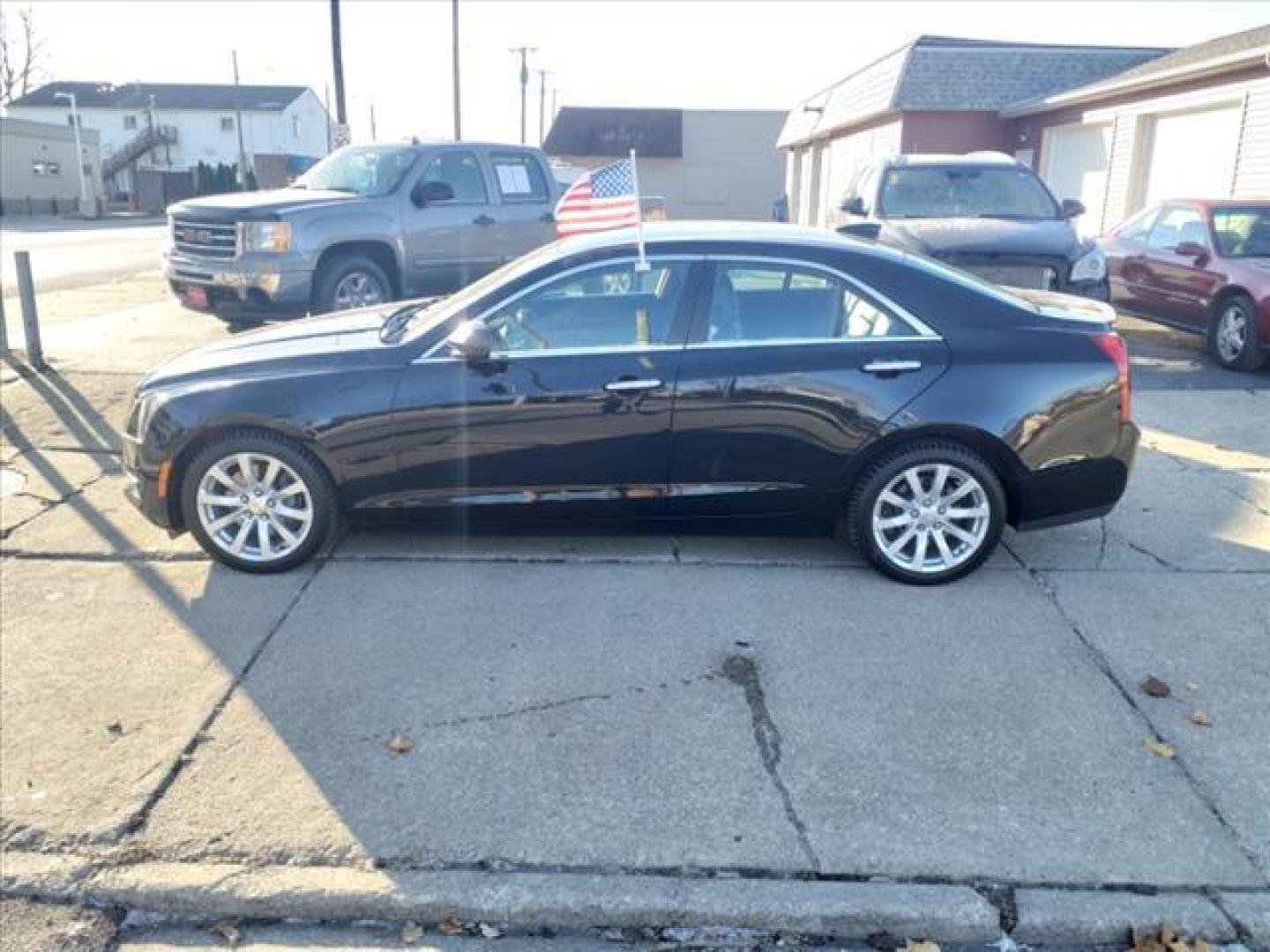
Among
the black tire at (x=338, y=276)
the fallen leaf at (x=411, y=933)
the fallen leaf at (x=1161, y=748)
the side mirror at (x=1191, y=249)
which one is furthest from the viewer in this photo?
the side mirror at (x=1191, y=249)

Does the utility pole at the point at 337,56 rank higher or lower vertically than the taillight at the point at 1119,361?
→ higher

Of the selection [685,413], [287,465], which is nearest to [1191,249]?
[685,413]

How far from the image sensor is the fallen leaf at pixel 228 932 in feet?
9.55

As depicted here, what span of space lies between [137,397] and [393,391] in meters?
1.31

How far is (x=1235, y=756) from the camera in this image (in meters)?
3.64

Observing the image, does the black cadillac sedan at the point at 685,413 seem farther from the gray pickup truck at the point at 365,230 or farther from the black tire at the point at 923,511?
the gray pickup truck at the point at 365,230

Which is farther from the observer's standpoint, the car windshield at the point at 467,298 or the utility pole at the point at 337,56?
the utility pole at the point at 337,56

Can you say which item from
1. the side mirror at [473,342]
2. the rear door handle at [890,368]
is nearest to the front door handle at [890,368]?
the rear door handle at [890,368]

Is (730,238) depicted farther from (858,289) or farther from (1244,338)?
(1244,338)

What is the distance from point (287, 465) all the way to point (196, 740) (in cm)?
156

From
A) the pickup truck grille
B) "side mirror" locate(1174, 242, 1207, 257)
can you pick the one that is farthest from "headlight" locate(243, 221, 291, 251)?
"side mirror" locate(1174, 242, 1207, 257)

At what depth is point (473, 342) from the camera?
15.7 ft

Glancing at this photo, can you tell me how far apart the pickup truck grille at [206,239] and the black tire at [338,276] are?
0.81 meters

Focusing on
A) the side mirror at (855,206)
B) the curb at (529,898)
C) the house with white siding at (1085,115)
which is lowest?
the curb at (529,898)
